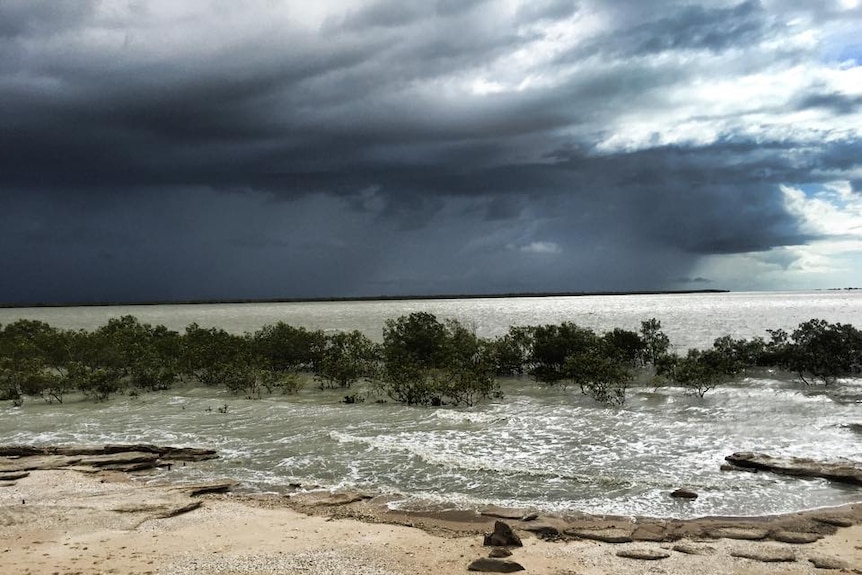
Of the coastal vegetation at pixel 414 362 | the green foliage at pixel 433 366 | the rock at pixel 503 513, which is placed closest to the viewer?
the rock at pixel 503 513

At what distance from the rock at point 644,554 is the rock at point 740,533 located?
1759 millimetres

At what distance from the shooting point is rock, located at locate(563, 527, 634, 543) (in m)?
11.9

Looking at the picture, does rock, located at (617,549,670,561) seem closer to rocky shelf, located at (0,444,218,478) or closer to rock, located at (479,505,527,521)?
rock, located at (479,505,527,521)

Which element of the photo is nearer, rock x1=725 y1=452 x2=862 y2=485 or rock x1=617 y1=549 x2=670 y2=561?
rock x1=617 y1=549 x2=670 y2=561

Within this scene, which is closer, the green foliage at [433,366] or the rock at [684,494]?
the rock at [684,494]

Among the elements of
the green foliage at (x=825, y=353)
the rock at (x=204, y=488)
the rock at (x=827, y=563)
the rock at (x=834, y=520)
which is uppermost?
the green foliage at (x=825, y=353)

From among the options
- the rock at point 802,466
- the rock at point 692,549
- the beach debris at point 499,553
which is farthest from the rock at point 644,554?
the rock at point 802,466

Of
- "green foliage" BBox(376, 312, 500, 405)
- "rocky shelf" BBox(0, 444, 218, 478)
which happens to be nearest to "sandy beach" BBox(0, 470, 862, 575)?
"rocky shelf" BBox(0, 444, 218, 478)

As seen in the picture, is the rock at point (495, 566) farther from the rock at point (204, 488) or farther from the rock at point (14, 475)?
the rock at point (14, 475)

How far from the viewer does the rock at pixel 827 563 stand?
1043 cm

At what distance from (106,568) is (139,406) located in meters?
21.8

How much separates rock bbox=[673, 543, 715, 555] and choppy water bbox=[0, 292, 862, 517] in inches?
101

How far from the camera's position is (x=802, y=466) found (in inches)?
674

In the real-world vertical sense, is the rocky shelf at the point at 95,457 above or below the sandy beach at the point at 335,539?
below
